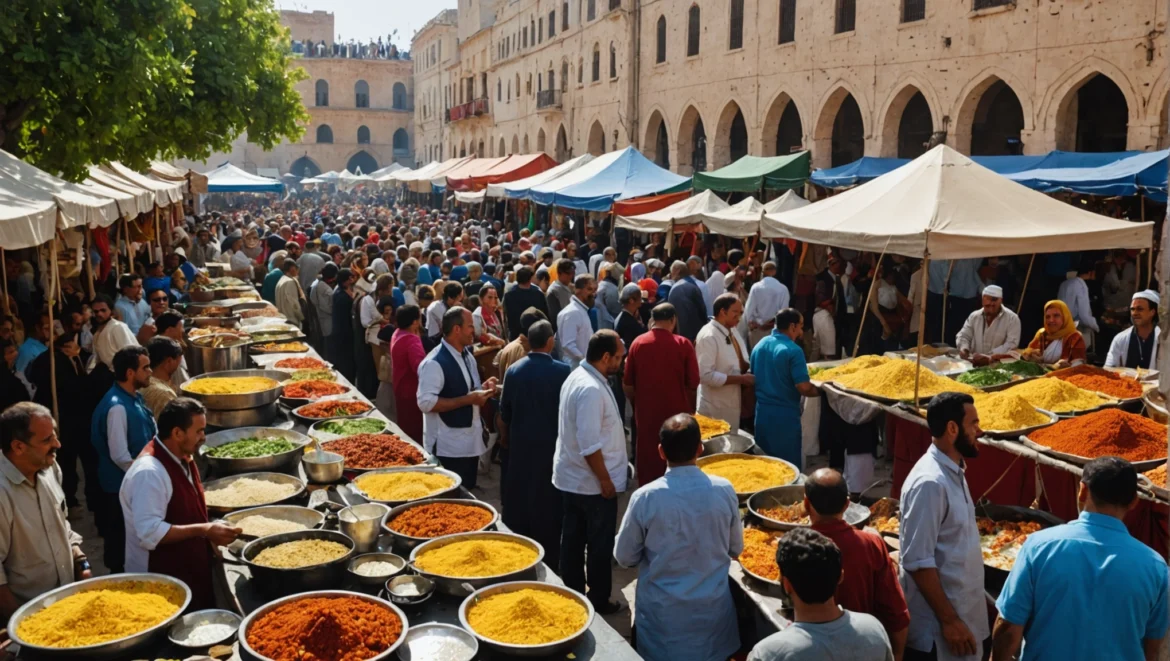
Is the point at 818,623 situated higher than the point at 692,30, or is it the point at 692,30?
the point at 692,30

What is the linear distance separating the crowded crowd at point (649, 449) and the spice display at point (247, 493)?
1.59ft

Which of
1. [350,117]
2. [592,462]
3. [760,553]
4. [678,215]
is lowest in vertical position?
[760,553]

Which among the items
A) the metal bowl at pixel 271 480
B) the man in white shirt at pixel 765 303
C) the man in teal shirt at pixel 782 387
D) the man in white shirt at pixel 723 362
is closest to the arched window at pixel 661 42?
the man in white shirt at pixel 765 303

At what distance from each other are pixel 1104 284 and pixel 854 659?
10.6m

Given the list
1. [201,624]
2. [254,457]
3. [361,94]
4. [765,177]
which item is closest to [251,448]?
[254,457]

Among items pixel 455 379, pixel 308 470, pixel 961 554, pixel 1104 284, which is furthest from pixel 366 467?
pixel 1104 284

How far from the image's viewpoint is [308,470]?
17.5ft

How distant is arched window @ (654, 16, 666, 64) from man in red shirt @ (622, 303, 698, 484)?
895 inches

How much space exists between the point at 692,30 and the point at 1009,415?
21706 millimetres

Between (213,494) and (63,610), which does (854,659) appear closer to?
(63,610)

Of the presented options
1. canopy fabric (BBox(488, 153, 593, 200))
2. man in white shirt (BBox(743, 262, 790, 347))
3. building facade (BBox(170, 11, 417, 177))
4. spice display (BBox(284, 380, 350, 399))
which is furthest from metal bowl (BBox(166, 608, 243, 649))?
building facade (BBox(170, 11, 417, 177))

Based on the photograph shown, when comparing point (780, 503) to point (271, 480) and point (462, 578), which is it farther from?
point (271, 480)

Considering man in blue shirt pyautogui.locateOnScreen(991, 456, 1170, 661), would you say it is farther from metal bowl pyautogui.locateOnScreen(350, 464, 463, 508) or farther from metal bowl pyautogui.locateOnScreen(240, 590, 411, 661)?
metal bowl pyautogui.locateOnScreen(350, 464, 463, 508)

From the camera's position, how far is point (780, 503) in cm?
516
